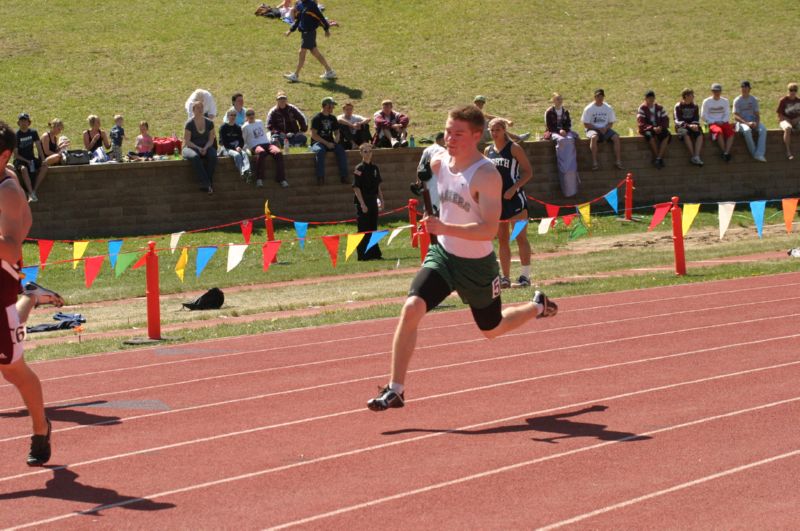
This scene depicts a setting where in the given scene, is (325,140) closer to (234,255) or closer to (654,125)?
(654,125)

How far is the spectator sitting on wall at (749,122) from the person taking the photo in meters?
28.3

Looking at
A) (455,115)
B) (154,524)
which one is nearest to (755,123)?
(455,115)

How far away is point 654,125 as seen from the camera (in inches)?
1085

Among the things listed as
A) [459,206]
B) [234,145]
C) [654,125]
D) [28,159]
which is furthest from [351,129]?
[459,206]

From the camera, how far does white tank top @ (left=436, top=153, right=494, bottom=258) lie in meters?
8.08

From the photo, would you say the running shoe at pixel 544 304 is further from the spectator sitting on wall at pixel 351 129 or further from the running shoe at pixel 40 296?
the spectator sitting on wall at pixel 351 129

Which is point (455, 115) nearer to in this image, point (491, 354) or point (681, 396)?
point (681, 396)

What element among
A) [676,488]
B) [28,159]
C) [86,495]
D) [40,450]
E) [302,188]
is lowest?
[676,488]

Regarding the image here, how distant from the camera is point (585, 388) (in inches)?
370

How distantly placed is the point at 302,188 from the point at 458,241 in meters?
16.8

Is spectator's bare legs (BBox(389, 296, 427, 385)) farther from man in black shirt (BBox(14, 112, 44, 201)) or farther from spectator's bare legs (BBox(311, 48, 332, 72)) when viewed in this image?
spectator's bare legs (BBox(311, 48, 332, 72))

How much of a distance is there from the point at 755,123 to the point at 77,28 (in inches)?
769

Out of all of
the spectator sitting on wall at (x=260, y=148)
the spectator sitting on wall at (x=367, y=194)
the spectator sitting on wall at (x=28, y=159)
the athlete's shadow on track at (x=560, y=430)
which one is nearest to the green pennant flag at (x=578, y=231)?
the spectator sitting on wall at (x=367, y=194)

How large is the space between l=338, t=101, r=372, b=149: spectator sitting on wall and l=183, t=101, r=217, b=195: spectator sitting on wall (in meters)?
2.74
